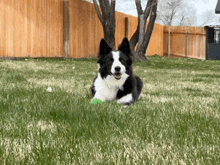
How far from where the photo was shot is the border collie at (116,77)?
421 centimetres

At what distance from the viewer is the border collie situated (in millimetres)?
4207

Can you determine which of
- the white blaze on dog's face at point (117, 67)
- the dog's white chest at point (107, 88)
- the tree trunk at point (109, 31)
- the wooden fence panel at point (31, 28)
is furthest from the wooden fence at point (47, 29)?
the white blaze on dog's face at point (117, 67)

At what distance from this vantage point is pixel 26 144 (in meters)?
2.25

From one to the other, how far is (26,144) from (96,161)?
639 mm

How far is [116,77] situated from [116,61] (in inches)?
8.8

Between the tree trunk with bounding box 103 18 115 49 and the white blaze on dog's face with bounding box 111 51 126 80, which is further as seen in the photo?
the tree trunk with bounding box 103 18 115 49

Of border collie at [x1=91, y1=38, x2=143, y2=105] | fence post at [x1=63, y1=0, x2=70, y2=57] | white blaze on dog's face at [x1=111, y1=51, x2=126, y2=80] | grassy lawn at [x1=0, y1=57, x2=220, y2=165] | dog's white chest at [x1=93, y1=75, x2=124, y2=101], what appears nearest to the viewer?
grassy lawn at [x1=0, y1=57, x2=220, y2=165]

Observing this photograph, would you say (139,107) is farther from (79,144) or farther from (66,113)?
(79,144)

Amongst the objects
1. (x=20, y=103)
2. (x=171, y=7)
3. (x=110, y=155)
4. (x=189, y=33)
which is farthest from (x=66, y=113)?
(x=171, y=7)

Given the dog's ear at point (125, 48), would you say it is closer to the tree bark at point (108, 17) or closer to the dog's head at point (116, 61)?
the dog's head at point (116, 61)

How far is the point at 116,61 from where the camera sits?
4.14 m

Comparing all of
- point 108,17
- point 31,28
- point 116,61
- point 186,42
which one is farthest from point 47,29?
point 186,42

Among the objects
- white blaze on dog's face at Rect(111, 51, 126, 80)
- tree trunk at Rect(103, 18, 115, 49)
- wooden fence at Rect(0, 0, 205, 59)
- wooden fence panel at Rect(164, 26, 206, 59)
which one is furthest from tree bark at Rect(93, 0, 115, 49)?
wooden fence panel at Rect(164, 26, 206, 59)

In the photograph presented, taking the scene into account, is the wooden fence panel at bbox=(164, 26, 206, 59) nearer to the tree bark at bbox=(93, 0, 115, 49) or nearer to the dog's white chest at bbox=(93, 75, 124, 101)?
the tree bark at bbox=(93, 0, 115, 49)
